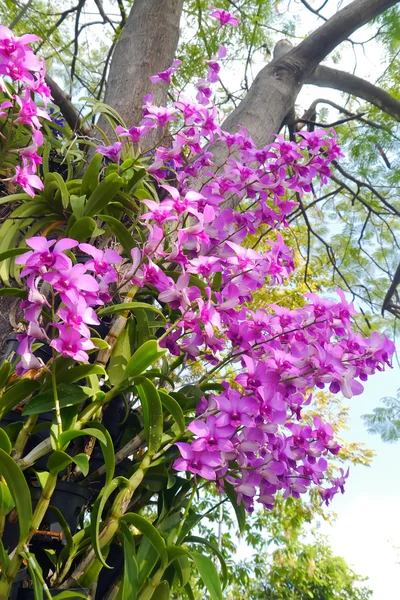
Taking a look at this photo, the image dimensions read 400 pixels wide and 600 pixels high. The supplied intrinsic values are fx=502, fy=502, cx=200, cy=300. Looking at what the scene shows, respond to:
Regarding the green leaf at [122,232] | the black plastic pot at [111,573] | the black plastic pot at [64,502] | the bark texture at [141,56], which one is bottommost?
the black plastic pot at [111,573]

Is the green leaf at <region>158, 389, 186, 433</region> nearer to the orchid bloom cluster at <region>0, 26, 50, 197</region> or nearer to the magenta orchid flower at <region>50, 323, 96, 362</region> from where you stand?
the magenta orchid flower at <region>50, 323, 96, 362</region>

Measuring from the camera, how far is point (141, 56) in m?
1.81

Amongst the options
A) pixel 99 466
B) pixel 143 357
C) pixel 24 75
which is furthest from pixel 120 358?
pixel 24 75

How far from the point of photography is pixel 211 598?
87 centimetres

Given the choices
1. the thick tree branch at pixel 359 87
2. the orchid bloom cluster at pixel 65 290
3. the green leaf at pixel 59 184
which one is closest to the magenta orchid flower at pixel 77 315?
the orchid bloom cluster at pixel 65 290

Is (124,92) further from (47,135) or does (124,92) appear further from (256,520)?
(256,520)

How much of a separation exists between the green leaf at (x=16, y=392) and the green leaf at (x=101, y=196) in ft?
1.27

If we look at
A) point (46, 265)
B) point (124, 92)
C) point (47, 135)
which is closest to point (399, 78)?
point (124, 92)

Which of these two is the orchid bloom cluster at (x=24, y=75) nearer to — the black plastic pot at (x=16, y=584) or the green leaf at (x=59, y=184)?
the green leaf at (x=59, y=184)

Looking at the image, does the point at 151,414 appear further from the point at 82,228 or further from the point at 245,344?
the point at 82,228

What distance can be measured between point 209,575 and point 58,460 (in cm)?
35

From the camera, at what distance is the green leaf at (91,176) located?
110cm

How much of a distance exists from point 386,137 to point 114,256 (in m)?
2.63

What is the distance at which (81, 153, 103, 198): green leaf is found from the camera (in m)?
1.10
